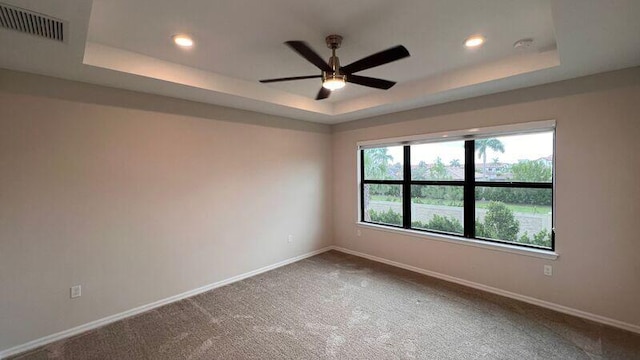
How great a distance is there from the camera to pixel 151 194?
10.3 ft

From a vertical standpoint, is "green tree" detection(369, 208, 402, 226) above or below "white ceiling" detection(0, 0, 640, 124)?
below

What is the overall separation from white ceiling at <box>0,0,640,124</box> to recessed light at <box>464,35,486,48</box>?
5cm

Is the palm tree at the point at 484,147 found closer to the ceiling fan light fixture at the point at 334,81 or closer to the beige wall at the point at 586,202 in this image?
the beige wall at the point at 586,202

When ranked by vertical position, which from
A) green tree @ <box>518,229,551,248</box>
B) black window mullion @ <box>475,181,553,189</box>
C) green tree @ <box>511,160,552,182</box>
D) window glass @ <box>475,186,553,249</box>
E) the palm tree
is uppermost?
the palm tree

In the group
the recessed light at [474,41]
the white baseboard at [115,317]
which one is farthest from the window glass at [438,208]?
the white baseboard at [115,317]

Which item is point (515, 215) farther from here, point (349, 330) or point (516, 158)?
point (349, 330)

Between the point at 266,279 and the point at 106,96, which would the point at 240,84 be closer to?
the point at 106,96

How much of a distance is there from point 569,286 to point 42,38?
16.8 feet

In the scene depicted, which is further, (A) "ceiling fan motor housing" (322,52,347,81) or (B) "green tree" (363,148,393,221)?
(B) "green tree" (363,148,393,221)

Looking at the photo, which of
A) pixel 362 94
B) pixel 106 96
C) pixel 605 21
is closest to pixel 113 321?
pixel 106 96

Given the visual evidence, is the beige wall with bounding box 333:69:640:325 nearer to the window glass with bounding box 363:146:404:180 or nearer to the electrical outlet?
the window glass with bounding box 363:146:404:180

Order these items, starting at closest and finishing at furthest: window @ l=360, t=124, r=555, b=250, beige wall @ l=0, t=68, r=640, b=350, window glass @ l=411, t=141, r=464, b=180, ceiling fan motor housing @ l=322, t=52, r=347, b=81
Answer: ceiling fan motor housing @ l=322, t=52, r=347, b=81
beige wall @ l=0, t=68, r=640, b=350
window @ l=360, t=124, r=555, b=250
window glass @ l=411, t=141, r=464, b=180

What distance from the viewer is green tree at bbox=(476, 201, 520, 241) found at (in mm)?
3346

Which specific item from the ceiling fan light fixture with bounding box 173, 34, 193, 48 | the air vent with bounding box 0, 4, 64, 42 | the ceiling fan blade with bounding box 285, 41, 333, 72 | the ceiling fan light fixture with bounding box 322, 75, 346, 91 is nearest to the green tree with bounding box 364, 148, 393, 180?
the ceiling fan light fixture with bounding box 322, 75, 346, 91
